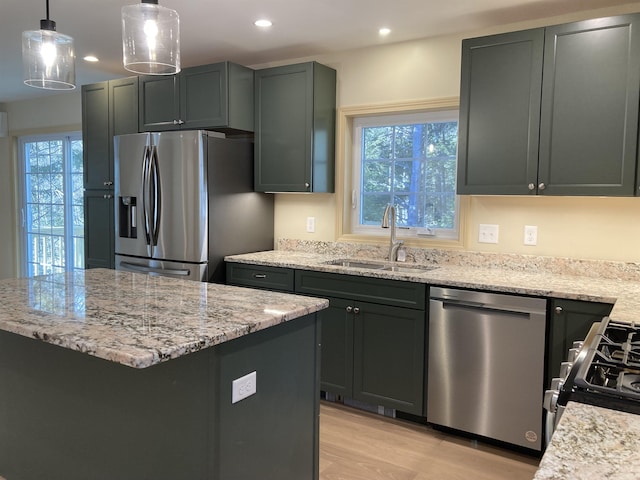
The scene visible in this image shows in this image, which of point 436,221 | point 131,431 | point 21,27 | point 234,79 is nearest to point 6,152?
point 21,27

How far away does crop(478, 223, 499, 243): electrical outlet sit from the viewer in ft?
10.5

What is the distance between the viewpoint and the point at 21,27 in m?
3.33

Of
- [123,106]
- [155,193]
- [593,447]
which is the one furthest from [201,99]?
[593,447]

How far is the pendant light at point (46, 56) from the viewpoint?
1.93 metres

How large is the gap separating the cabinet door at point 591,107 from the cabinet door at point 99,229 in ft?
11.0

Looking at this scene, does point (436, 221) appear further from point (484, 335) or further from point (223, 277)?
point (223, 277)

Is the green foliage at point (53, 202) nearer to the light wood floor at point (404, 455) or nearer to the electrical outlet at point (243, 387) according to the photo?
the light wood floor at point (404, 455)

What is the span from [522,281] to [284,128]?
1.90 metres

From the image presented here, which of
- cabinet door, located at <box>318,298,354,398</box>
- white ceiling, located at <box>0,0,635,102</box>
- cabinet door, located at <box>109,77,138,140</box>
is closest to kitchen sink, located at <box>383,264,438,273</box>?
cabinet door, located at <box>318,298,354,398</box>

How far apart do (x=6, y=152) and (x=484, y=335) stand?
608 cm

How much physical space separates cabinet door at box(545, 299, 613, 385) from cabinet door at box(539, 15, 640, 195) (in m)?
0.61

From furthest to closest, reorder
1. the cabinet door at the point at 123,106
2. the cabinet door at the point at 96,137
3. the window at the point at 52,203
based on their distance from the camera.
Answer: the window at the point at 52,203
the cabinet door at the point at 96,137
the cabinet door at the point at 123,106

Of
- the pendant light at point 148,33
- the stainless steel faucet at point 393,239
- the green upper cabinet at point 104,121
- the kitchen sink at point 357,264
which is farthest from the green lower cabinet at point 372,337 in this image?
the green upper cabinet at point 104,121

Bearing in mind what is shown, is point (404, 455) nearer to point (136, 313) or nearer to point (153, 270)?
point (136, 313)
